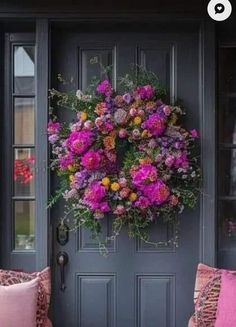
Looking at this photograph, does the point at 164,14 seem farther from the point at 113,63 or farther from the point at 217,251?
the point at 217,251

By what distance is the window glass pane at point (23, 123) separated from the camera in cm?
319

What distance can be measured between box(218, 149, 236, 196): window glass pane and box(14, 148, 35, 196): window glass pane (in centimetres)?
113

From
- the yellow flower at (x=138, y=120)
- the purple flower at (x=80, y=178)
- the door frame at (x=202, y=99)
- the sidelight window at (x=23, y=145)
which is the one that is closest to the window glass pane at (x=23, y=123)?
the sidelight window at (x=23, y=145)

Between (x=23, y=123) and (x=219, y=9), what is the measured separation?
1.32 meters

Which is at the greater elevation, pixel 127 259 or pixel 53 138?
pixel 53 138

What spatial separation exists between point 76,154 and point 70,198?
26 centimetres

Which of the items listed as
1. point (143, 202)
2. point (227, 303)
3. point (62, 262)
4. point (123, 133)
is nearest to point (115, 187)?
point (143, 202)

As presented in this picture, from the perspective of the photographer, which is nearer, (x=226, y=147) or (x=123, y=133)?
(x=123, y=133)

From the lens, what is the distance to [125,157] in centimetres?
298

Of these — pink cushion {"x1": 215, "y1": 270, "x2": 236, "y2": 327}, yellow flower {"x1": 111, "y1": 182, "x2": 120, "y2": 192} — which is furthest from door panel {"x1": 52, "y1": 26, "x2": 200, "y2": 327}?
pink cushion {"x1": 215, "y1": 270, "x2": 236, "y2": 327}

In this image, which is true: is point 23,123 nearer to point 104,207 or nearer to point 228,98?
point 104,207

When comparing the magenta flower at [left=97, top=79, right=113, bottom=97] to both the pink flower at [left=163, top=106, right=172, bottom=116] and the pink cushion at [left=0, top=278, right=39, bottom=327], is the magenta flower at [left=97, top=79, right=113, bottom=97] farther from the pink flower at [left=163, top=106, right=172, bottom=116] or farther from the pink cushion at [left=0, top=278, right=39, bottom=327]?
the pink cushion at [left=0, top=278, right=39, bottom=327]

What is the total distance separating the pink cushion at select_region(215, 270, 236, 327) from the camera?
2.54 m

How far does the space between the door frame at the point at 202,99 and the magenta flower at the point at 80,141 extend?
259 mm
